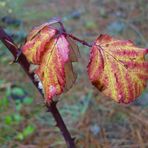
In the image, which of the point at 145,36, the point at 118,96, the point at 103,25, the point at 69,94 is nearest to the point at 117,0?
the point at 103,25

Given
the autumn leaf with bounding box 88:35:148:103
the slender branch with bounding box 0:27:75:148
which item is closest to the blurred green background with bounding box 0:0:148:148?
the slender branch with bounding box 0:27:75:148

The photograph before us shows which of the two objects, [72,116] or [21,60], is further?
[72,116]

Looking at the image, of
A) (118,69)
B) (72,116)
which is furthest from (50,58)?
(72,116)

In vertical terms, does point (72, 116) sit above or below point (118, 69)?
below

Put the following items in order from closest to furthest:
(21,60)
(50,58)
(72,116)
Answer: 1. (50,58)
2. (21,60)
3. (72,116)

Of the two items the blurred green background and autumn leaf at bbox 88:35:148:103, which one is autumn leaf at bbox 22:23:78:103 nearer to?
autumn leaf at bbox 88:35:148:103

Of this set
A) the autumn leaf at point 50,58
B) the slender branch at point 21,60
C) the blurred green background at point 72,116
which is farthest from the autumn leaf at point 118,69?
the blurred green background at point 72,116

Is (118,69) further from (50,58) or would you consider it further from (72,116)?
(72,116)
